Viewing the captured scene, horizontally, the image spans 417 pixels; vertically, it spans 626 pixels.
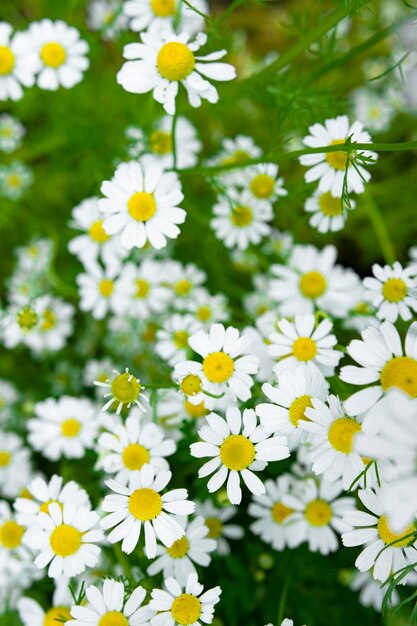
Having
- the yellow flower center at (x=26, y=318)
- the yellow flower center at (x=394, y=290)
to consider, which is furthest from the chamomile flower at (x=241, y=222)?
the yellow flower center at (x=26, y=318)

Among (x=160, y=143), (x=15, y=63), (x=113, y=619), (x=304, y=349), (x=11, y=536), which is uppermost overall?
(x=15, y=63)

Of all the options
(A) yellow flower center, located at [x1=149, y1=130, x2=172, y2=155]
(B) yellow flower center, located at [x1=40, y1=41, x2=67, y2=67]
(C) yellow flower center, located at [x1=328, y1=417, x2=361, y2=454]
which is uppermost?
(B) yellow flower center, located at [x1=40, y1=41, x2=67, y2=67]

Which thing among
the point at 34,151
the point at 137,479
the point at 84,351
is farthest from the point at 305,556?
the point at 34,151

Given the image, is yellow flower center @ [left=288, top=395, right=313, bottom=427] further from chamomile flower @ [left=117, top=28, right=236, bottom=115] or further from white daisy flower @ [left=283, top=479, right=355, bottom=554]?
chamomile flower @ [left=117, top=28, right=236, bottom=115]

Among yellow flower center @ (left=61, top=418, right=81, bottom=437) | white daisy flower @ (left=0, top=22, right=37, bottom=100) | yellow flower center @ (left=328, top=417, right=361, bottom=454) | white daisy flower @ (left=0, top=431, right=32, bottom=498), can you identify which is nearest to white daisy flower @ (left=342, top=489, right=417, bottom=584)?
yellow flower center @ (left=328, top=417, right=361, bottom=454)

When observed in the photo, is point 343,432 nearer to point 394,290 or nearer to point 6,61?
point 394,290

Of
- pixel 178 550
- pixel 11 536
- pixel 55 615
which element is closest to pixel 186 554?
pixel 178 550
